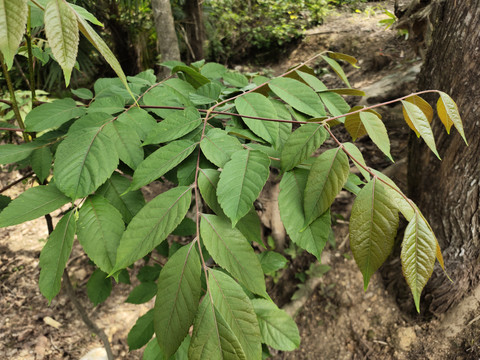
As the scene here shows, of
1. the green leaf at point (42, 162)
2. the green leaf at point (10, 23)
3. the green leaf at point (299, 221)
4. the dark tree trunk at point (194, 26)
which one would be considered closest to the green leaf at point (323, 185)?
the green leaf at point (299, 221)

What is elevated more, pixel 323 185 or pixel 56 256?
pixel 323 185

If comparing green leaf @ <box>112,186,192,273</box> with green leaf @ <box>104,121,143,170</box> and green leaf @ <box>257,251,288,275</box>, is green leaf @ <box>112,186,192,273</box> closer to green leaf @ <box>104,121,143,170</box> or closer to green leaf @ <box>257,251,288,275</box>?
green leaf @ <box>104,121,143,170</box>

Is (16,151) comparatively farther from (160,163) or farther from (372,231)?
(372,231)

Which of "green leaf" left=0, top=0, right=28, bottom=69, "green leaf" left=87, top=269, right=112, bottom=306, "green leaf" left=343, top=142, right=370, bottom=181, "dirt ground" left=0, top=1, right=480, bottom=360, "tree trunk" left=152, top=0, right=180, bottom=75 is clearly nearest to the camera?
"green leaf" left=0, top=0, right=28, bottom=69

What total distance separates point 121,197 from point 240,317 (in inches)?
14.7

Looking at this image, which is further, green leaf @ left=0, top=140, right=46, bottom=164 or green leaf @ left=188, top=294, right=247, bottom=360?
green leaf @ left=0, top=140, right=46, bottom=164

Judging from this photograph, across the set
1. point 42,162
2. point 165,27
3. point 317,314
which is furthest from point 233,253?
point 165,27

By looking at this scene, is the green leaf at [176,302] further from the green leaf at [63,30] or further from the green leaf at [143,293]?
the green leaf at [143,293]

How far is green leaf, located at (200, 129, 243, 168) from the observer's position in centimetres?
62

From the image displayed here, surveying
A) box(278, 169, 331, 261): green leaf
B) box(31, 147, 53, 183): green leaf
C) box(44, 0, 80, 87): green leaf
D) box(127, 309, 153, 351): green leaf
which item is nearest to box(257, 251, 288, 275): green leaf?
box(127, 309, 153, 351): green leaf

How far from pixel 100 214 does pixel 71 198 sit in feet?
0.23

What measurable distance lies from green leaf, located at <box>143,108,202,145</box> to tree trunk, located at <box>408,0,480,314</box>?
117 centimetres

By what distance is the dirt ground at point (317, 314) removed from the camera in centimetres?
154

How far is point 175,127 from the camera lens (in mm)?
688
